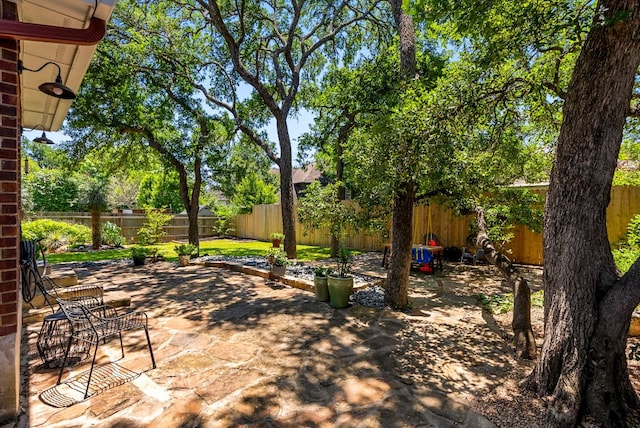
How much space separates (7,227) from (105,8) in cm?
175

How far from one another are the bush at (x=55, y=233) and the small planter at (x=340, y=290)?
37.1ft

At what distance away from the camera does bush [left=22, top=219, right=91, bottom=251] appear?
11.0 m

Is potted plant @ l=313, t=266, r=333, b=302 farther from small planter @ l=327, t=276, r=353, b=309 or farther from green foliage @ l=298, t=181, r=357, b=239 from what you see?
green foliage @ l=298, t=181, r=357, b=239

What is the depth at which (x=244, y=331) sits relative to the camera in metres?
4.03

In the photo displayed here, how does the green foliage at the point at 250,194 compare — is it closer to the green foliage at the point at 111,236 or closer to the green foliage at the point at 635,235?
the green foliage at the point at 111,236

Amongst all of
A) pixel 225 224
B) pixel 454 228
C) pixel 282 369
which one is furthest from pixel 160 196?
pixel 282 369

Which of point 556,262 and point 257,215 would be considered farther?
point 257,215

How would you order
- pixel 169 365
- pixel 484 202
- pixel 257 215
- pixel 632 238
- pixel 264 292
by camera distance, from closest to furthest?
1. pixel 169 365
2. pixel 632 238
3. pixel 264 292
4. pixel 484 202
5. pixel 257 215

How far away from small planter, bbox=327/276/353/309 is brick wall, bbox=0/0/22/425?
3.74 m

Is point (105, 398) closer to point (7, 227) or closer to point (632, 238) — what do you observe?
point (7, 227)

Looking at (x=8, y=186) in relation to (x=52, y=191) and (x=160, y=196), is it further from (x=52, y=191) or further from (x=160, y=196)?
(x=52, y=191)

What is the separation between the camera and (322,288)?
5.30m

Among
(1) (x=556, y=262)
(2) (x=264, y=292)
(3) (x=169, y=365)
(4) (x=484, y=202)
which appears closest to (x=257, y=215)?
(2) (x=264, y=292)

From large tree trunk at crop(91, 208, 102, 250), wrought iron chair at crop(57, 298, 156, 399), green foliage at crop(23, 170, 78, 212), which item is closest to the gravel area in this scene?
wrought iron chair at crop(57, 298, 156, 399)
